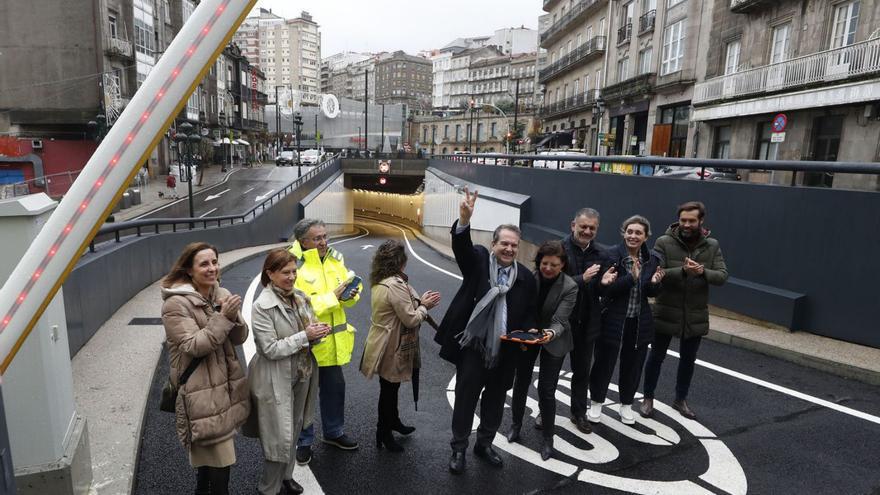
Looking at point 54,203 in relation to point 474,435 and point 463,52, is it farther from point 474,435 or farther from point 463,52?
point 463,52

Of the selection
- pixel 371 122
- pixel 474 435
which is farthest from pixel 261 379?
pixel 371 122

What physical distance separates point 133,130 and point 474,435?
13.3ft

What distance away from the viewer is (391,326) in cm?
432

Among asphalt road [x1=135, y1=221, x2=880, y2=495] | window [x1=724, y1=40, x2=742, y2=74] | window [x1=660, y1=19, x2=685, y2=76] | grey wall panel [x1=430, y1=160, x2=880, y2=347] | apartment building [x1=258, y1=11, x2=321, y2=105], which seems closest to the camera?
asphalt road [x1=135, y1=221, x2=880, y2=495]

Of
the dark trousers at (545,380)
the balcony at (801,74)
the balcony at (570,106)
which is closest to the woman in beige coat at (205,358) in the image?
the dark trousers at (545,380)

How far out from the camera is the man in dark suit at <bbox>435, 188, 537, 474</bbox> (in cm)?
411

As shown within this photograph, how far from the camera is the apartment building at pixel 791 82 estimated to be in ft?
59.5

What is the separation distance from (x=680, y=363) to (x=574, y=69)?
4644 centimetres

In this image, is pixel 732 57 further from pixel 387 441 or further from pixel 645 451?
pixel 387 441

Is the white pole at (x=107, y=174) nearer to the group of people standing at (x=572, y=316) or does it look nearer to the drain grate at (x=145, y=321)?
the group of people standing at (x=572, y=316)

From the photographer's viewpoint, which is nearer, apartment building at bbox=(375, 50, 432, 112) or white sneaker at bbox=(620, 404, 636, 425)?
white sneaker at bbox=(620, 404, 636, 425)

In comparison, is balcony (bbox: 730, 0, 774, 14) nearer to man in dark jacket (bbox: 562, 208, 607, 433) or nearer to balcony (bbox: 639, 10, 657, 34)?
balcony (bbox: 639, 10, 657, 34)

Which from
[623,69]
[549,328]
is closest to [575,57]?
[623,69]

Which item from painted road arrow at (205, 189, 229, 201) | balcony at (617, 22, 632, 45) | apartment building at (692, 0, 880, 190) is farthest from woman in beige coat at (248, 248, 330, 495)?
balcony at (617, 22, 632, 45)
